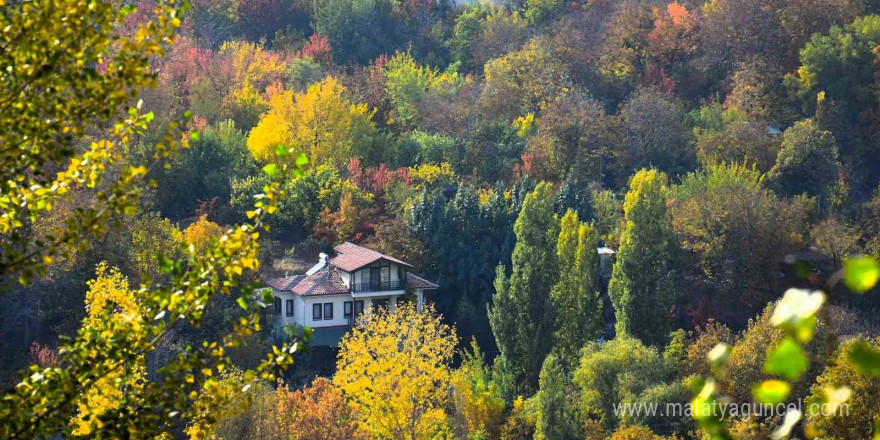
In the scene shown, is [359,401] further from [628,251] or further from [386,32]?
[386,32]

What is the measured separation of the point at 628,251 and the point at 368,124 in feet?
49.6

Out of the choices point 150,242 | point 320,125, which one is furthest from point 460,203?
point 150,242

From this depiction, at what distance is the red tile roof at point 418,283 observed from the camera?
1172 inches

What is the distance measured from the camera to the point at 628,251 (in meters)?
26.3

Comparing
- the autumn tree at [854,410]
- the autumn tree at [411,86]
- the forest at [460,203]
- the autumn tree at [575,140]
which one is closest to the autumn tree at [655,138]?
the forest at [460,203]

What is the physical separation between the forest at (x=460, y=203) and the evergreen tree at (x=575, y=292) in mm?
60

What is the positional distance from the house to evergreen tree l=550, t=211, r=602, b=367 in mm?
4519

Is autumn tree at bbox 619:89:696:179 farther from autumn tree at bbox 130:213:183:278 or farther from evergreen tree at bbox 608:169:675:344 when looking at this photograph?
autumn tree at bbox 130:213:183:278

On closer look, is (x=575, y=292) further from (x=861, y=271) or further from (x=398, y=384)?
(x=861, y=271)

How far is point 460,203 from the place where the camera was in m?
32.1

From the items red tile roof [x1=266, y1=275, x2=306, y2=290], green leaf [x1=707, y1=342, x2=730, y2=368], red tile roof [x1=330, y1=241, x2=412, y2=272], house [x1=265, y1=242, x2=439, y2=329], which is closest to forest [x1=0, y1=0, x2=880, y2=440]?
green leaf [x1=707, y1=342, x2=730, y2=368]

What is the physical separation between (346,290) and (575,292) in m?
6.65

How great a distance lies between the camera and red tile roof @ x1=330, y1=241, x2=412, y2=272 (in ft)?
96.4

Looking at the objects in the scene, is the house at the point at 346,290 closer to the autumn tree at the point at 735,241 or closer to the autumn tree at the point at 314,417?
the autumn tree at the point at 314,417
